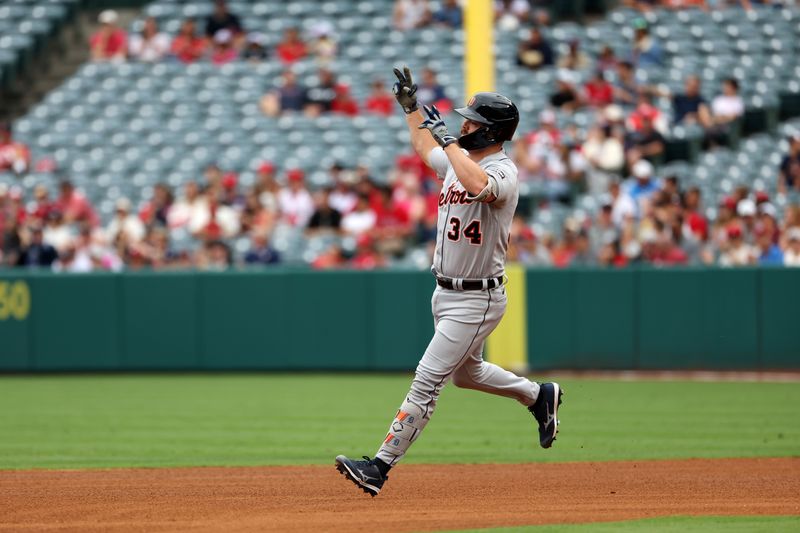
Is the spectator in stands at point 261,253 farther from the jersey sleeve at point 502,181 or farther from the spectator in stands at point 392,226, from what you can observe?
the jersey sleeve at point 502,181

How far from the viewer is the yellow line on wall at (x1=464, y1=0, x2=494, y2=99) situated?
14.3m

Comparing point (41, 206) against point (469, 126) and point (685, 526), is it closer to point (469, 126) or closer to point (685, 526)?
point (469, 126)

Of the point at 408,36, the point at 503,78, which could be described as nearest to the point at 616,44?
the point at 503,78

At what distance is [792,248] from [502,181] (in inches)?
352

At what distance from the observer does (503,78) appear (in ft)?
61.4

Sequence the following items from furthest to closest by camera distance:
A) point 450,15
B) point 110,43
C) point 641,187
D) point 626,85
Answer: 1. point 110,43
2. point 450,15
3. point 626,85
4. point 641,187

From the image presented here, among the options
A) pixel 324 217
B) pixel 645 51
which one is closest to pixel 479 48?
pixel 324 217

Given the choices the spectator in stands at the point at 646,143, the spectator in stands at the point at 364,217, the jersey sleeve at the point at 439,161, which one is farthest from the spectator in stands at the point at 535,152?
the jersey sleeve at the point at 439,161

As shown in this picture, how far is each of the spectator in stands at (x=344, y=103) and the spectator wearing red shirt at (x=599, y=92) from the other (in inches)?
127

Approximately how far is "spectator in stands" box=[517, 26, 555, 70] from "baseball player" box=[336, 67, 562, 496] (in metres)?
12.1

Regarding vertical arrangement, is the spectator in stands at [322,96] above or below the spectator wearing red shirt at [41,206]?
above

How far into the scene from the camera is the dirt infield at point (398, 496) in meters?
5.95

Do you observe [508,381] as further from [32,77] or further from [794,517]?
[32,77]

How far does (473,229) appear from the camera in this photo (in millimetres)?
6633
